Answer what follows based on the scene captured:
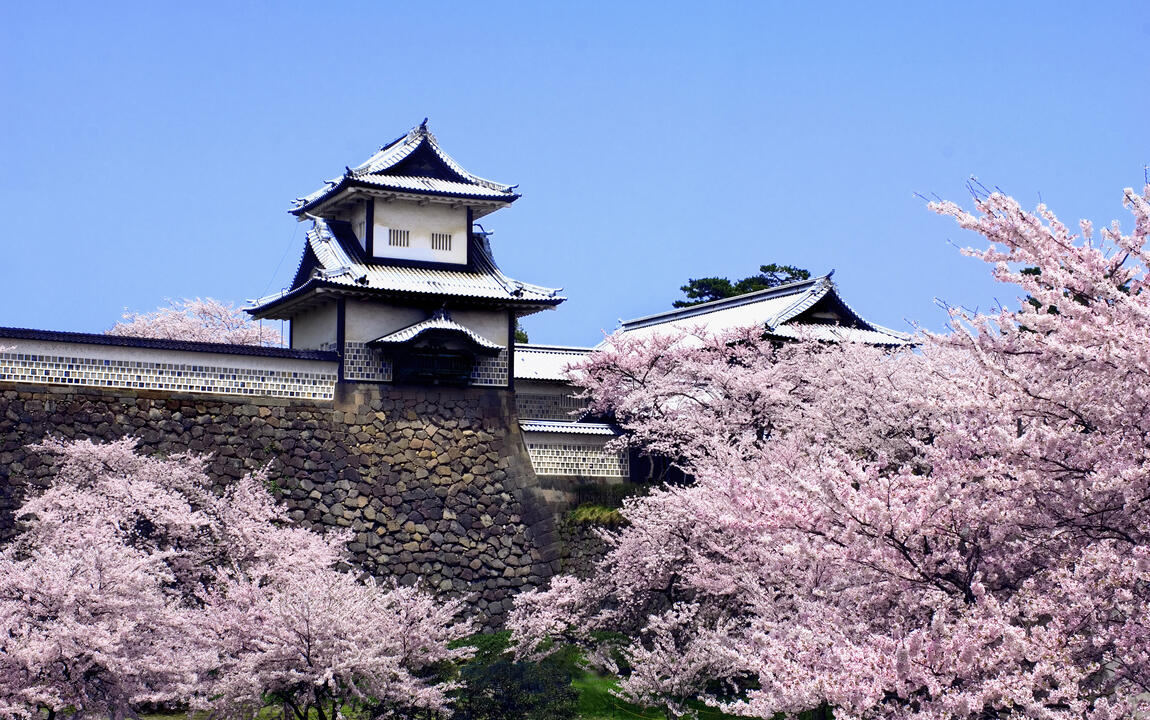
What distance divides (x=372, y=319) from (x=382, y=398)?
61.1 inches

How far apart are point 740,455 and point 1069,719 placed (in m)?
11.2

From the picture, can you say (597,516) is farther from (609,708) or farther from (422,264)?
(422,264)

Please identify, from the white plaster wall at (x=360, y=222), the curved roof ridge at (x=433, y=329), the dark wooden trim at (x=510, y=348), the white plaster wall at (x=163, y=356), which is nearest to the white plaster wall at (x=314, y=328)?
the curved roof ridge at (x=433, y=329)

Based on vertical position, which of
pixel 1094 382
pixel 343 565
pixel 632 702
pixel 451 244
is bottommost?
pixel 632 702

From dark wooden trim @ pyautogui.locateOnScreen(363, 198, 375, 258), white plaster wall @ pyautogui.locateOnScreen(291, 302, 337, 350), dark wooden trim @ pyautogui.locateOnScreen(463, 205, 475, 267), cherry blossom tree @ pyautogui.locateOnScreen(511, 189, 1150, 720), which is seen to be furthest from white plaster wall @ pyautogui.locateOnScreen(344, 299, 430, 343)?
cherry blossom tree @ pyautogui.locateOnScreen(511, 189, 1150, 720)

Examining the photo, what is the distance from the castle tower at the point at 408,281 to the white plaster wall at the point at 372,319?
2 centimetres

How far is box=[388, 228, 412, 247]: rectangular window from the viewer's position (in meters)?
24.3

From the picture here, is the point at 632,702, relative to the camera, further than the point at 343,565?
No

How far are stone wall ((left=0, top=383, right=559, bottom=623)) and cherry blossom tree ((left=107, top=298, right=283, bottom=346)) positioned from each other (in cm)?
1235

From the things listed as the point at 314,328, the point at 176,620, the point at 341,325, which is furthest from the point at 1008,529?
the point at 314,328

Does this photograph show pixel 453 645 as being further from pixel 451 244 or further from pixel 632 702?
pixel 451 244

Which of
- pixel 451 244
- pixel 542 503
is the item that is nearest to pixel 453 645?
pixel 542 503

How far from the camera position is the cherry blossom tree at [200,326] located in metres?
34.5

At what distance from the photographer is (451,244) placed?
81.6 ft
